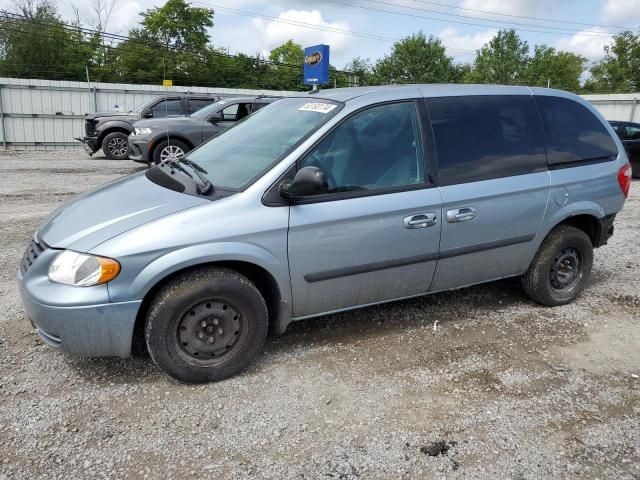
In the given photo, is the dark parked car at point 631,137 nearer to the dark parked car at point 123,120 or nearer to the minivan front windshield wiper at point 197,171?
the dark parked car at point 123,120

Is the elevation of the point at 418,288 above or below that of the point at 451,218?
below

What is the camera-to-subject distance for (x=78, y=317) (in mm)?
2760

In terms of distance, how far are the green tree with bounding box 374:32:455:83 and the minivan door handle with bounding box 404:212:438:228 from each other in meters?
65.8

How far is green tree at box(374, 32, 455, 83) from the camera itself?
66.2 meters

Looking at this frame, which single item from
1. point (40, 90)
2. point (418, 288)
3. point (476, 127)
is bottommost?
point (418, 288)

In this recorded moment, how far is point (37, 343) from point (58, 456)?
1.31 metres

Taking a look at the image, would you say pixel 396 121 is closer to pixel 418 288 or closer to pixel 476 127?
pixel 476 127

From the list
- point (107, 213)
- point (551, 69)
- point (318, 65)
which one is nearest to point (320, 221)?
point (107, 213)

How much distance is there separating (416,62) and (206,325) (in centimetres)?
6878

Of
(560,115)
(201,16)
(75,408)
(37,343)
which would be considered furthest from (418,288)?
(201,16)

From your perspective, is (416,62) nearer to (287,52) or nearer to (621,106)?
(287,52)

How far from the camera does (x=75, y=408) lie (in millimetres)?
2859

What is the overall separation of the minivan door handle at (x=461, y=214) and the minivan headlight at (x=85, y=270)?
2.15 metres

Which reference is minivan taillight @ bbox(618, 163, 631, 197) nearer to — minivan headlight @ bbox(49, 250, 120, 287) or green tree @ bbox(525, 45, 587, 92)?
minivan headlight @ bbox(49, 250, 120, 287)
